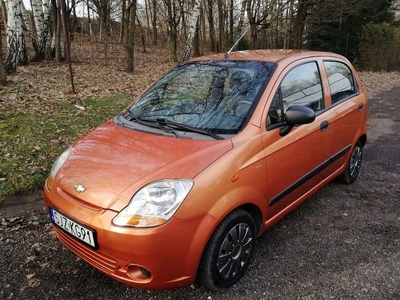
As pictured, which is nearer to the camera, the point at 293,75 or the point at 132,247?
the point at 132,247

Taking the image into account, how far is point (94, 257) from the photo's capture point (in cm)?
210

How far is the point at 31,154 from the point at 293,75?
3.46m

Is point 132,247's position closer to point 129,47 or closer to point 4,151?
point 4,151

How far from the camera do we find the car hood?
6.65 ft

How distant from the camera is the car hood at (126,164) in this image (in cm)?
203

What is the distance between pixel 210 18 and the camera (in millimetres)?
20828

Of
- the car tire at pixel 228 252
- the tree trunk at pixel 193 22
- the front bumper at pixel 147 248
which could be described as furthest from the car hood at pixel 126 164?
the tree trunk at pixel 193 22

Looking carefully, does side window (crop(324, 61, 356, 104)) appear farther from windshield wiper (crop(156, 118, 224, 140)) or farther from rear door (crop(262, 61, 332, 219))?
windshield wiper (crop(156, 118, 224, 140))

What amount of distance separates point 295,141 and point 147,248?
1575 millimetres

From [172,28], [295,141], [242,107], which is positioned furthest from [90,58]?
[295,141]

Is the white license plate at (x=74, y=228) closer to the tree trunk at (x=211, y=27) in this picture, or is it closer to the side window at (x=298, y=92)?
the side window at (x=298, y=92)

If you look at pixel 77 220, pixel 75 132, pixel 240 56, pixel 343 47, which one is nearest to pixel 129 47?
pixel 75 132

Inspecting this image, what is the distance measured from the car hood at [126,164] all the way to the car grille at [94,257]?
0.32 metres

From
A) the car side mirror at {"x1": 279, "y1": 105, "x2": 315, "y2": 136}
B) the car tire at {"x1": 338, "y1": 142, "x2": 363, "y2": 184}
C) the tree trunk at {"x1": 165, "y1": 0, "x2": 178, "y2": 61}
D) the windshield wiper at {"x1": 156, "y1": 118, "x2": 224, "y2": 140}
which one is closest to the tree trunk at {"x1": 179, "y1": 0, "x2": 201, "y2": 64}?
the tree trunk at {"x1": 165, "y1": 0, "x2": 178, "y2": 61}
